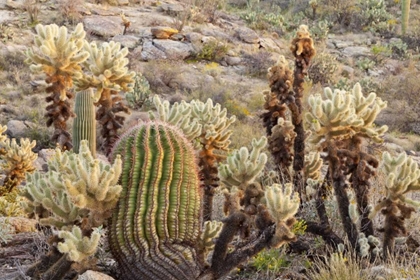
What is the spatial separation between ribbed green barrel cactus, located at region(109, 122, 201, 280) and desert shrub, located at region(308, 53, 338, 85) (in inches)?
477

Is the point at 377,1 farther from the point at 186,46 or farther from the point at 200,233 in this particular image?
the point at 200,233

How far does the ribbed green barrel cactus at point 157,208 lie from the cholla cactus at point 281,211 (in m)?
0.53

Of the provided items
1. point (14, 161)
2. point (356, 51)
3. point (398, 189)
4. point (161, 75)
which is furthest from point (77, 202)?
point (356, 51)

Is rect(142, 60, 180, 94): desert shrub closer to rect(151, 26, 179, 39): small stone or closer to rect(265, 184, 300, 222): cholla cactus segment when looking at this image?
rect(151, 26, 179, 39): small stone

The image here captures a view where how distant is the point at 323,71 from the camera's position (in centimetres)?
1484

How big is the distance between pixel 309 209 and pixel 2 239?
7.90ft

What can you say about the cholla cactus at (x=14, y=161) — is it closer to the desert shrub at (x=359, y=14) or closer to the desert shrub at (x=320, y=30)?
the desert shrub at (x=320, y=30)

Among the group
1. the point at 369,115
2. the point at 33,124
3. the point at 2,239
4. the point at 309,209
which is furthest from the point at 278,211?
the point at 33,124

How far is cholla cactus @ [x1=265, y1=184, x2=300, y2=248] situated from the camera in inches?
101

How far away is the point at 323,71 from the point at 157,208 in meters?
12.7

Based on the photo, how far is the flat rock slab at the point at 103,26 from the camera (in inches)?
630

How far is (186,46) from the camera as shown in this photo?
16.0m

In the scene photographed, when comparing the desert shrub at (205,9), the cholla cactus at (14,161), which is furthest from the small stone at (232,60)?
the cholla cactus at (14,161)

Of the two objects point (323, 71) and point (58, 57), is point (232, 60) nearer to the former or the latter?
point (323, 71)
